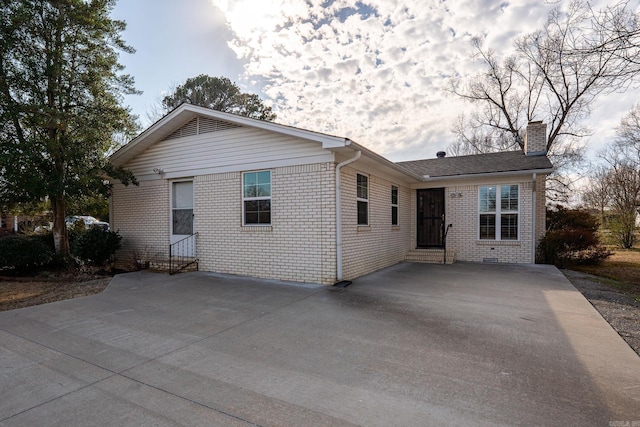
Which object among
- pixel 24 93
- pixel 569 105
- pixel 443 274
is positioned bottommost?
pixel 443 274

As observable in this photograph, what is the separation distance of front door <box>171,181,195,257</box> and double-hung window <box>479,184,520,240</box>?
9386mm

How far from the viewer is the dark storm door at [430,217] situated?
11773 mm

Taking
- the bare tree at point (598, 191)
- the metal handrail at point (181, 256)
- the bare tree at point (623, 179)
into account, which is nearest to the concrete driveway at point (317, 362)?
the metal handrail at point (181, 256)

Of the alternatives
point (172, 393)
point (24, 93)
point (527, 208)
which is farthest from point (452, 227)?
point (24, 93)

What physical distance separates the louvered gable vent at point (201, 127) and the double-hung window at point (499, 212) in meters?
8.41

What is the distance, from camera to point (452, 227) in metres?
11.3

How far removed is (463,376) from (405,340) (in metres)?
0.96

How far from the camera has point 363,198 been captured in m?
8.33

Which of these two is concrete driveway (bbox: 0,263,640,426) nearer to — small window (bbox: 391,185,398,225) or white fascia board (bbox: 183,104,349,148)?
white fascia board (bbox: 183,104,349,148)

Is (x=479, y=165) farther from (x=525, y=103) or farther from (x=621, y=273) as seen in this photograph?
(x=525, y=103)

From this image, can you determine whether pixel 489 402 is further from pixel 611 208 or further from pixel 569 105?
pixel 611 208

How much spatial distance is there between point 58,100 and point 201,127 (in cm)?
389

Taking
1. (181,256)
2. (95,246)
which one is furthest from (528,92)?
(95,246)

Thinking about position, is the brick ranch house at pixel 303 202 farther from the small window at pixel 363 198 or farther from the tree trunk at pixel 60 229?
the tree trunk at pixel 60 229
